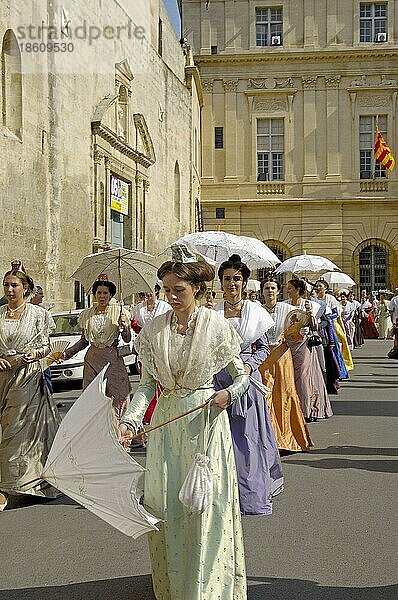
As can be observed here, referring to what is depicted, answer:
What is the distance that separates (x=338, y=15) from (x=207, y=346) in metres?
36.9

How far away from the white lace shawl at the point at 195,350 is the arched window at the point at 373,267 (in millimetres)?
34773

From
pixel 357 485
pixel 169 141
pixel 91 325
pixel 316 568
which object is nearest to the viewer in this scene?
pixel 316 568

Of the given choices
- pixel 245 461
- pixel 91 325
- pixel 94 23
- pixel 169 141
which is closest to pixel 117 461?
pixel 245 461

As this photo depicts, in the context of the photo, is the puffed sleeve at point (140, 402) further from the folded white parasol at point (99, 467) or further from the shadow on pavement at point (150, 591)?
the shadow on pavement at point (150, 591)

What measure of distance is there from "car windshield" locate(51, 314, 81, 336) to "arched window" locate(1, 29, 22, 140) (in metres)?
4.29

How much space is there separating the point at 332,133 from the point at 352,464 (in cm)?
3193

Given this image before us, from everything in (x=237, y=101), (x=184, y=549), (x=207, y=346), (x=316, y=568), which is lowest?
(x=316, y=568)

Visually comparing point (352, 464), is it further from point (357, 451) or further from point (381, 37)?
point (381, 37)

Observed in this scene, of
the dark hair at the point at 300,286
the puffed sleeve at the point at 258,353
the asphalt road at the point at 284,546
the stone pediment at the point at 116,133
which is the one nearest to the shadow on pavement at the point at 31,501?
the asphalt road at the point at 284,546

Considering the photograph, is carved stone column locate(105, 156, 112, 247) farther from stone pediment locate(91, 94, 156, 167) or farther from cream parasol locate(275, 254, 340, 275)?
cream parasol locate(275, 254, 340, 275)

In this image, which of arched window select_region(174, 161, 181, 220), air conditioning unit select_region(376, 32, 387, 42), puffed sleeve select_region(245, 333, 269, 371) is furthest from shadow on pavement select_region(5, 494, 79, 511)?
air conditioning unit select_region(376, 32, 387, 42)

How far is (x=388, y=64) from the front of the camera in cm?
3791

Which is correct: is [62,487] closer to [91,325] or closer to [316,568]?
[316,568]

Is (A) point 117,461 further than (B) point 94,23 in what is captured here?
No
